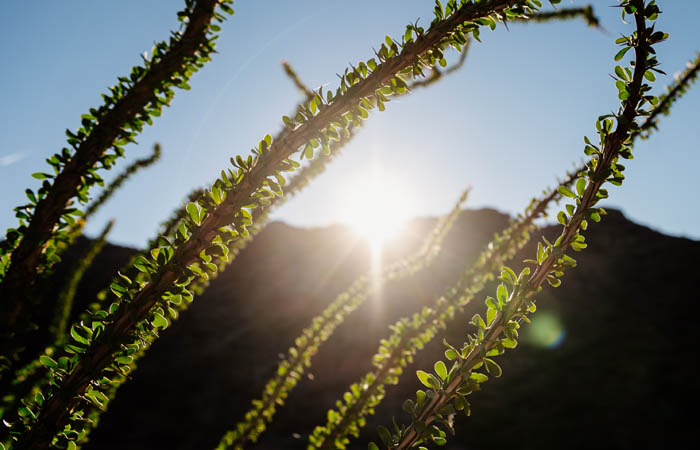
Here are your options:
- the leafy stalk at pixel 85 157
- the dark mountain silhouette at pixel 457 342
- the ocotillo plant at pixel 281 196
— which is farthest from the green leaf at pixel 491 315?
the dark mountain silhouette at pixel 457 342

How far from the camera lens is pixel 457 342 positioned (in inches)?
439

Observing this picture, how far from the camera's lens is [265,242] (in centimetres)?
1680

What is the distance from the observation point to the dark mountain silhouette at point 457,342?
8867mm

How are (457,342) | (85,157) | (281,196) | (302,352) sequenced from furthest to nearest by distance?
(457,342)
(302,352)
(85,157)
(281,196)

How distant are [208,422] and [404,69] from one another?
11.6 metres

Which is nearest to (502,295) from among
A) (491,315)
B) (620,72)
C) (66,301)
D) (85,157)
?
(491,315)

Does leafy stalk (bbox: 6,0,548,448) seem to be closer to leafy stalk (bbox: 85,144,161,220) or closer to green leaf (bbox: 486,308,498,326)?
green leaf (bbox: 486,308,498,326)

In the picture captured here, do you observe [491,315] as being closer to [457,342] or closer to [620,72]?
[620,72]

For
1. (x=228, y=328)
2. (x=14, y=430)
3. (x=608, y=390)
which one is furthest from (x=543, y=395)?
(x=14, y=430)

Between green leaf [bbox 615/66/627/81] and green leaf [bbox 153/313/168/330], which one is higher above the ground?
green leaf [bbox 615/66/627/81]

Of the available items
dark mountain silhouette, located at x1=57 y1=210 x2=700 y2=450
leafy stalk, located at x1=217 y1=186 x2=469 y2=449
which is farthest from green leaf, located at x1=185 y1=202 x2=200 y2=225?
dark mountain silhouette, located at x1=57 y1=210 x2=700 y2=450

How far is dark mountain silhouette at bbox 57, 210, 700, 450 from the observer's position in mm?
8867

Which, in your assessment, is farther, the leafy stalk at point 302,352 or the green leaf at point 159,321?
the leafy stalk at point 302,352

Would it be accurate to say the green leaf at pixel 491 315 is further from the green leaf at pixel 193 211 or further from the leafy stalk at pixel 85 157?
the leafy stalk at pixel 85 157
